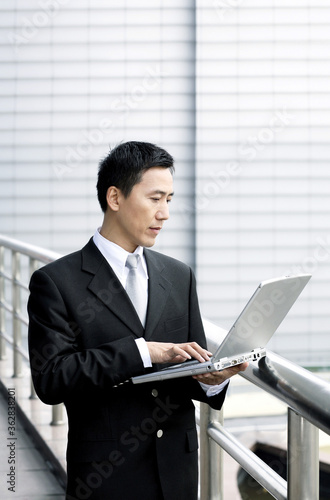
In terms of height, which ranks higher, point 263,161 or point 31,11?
point 31,11

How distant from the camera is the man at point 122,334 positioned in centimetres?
110

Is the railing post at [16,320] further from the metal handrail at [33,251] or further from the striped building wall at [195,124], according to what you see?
the striped building wall at [195,124]

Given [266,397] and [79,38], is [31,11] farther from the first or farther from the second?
[266,397]

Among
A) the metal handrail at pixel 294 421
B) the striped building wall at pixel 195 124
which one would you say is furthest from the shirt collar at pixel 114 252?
the striped building wall at pixel 195 124

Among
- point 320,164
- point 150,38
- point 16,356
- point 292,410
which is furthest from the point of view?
point 320,164

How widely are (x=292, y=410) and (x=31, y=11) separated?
9955 mm

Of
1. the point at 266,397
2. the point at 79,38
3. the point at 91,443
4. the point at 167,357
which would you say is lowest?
the point at 266,397

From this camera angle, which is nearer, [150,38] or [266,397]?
[266,397]

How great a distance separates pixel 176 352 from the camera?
1005mm

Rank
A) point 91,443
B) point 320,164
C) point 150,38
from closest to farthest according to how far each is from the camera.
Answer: point 91,443 → point 150,38 → point 320,164

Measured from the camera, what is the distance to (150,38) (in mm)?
10133

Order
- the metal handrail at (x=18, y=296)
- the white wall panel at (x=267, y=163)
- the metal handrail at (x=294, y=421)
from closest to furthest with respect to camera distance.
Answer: the metal handrail at (x=294, y=421), the metal handrail at (x=18, y=296), the white wall panel at (x=267, y=163)

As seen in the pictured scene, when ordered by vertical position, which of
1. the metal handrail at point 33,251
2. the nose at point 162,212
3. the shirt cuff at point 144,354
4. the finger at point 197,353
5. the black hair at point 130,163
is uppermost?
the black hair at point 130,163

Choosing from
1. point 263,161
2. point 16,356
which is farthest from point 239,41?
point 16,356
